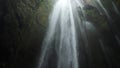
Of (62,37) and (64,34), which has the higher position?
(64,34)

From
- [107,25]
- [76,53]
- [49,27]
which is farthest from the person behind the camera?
[107,25]

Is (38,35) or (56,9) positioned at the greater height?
(56,9)

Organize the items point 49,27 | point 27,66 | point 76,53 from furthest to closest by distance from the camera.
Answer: point 49,27
point 76,53
point 27,66

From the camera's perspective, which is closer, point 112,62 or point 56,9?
point 112,62

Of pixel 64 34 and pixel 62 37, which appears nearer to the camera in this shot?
pixel 62 37

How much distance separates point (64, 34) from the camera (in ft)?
30.1

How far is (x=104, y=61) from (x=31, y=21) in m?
3.97

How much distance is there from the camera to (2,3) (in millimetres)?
8141

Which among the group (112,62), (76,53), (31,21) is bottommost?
(112,62)

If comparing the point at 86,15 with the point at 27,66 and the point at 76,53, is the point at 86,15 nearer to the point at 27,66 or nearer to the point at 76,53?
the point at 76,53

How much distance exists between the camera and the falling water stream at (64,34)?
27.3 ft

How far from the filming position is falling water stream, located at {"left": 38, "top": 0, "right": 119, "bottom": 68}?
8.33 m

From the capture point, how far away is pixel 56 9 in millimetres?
10242

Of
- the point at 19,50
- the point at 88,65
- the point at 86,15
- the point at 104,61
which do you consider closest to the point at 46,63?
the point at 19,50
